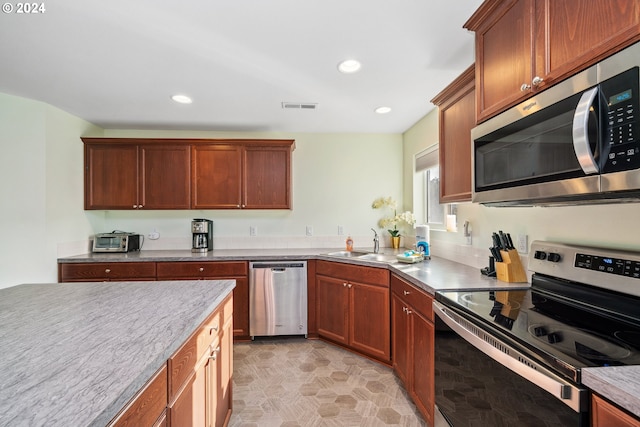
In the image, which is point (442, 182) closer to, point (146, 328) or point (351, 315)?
point (351, 315)

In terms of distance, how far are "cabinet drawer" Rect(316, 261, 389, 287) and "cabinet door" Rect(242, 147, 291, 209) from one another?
846mm

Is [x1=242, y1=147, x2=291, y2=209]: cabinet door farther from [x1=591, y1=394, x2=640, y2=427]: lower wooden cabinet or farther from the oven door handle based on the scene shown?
[x1=591, y1=394, x2=640, y2=427]: lower wooden cabinet

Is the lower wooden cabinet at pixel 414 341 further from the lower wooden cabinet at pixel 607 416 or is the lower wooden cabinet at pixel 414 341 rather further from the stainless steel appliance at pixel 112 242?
the stainless steel appliance at pixel 112 242

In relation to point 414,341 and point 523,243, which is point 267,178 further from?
point 523,243

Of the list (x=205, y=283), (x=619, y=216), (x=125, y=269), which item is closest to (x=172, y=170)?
(x=125, y=269)

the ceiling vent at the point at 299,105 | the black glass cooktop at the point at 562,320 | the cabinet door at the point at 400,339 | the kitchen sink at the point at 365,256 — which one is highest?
the ceiling vent at the point at 299,105

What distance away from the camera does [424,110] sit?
3.05 m

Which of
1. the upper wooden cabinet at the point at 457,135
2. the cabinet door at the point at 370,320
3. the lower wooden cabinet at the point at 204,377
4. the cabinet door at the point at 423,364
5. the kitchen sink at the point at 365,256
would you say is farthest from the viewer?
the kitchen sink at the point at 365,256

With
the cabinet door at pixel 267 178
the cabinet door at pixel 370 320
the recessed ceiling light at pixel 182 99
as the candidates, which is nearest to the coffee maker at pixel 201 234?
the cabinet door at pixel 267 178

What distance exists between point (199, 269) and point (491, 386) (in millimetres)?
2711

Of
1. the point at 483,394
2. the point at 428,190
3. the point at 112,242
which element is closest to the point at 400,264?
the point at 428,190

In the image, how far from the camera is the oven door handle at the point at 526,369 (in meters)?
0.81

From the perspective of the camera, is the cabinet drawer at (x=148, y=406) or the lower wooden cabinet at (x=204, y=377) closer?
the cabinet drawer at (x=148, y=406)

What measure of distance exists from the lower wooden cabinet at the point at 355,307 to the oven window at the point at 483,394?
0.97 metres
